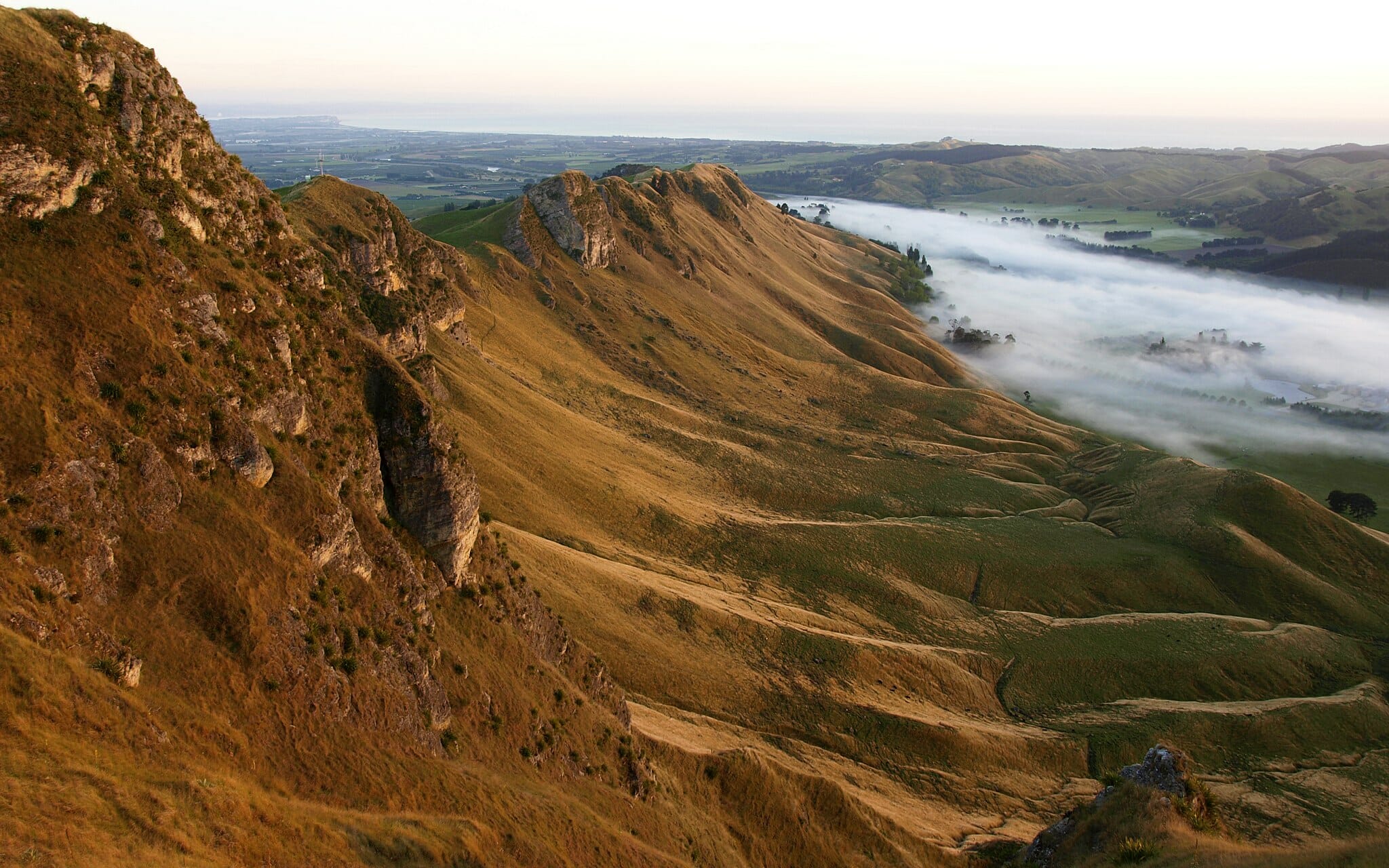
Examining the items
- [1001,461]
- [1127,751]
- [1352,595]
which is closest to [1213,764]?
[1127,751]

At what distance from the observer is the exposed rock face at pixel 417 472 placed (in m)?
42.8

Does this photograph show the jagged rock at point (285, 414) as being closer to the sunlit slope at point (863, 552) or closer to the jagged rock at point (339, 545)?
the jagged rock at point (339, 545)

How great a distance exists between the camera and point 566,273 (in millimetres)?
141750

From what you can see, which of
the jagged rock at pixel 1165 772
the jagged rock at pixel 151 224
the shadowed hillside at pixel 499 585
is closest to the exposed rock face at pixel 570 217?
the shadowed hillside at pixel 499 585

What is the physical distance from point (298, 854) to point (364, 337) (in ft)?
96.5

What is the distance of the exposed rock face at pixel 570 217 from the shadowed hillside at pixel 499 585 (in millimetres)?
15610

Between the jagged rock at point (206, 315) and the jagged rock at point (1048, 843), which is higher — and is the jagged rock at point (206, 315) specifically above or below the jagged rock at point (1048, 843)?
above

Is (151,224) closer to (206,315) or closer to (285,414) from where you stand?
(206,315)

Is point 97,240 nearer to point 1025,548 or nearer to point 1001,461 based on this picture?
point 1025,548

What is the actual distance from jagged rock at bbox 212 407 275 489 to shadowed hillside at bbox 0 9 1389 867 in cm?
22

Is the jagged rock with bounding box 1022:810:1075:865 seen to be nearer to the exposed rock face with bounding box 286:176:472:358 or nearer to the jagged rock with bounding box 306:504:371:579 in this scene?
the jagged rock with bounding box 306:504:371:579

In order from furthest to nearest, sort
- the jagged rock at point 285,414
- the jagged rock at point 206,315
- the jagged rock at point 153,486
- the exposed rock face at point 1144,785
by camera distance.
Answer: the exposed rock face at point 1144,785 → the jagged rock at point 285,414 → the jagged rock at point 206,315 → the jagged rock at point 153,486

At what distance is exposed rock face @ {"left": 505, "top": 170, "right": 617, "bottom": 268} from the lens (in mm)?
146500

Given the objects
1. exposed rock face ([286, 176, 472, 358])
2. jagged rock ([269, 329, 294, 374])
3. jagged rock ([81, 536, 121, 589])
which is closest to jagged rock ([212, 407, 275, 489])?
jagged rock ([269, 329, 294, 374])
